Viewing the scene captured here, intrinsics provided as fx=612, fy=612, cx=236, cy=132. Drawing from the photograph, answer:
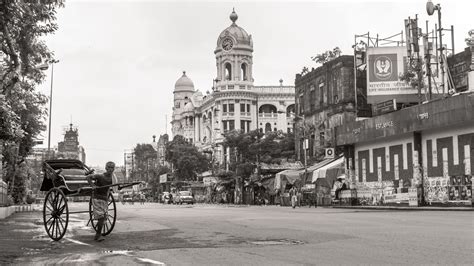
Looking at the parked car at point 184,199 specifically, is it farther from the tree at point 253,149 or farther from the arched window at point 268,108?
the arched window at point 268,108

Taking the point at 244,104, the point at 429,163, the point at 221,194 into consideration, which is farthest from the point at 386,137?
the point at 244,104

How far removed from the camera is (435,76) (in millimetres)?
49250

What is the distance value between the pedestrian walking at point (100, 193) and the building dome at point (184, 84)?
13490cm

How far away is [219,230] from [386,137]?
2905cm

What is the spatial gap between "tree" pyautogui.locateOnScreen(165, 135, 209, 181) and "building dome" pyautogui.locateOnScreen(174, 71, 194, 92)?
4340 cm

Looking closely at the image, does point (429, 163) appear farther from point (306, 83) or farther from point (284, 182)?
point (306, 83)

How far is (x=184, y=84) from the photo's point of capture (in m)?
147

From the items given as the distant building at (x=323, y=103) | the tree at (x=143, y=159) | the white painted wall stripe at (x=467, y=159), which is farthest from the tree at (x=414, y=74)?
the tree at (x=143, y=159)

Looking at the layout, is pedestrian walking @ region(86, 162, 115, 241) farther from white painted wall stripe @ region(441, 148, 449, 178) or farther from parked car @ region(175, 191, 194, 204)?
parked car @ region(175, 191, 194, 204)

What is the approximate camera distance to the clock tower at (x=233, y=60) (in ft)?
372

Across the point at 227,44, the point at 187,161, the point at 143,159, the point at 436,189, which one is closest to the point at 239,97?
the point at 227,44

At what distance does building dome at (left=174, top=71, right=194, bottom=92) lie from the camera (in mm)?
147250

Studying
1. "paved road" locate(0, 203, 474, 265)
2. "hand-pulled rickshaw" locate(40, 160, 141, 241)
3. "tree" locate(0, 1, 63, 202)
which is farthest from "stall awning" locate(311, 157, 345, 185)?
"hand-pulled rickshaw" locate(40, 160, 141, 241)

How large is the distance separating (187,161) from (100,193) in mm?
88318
